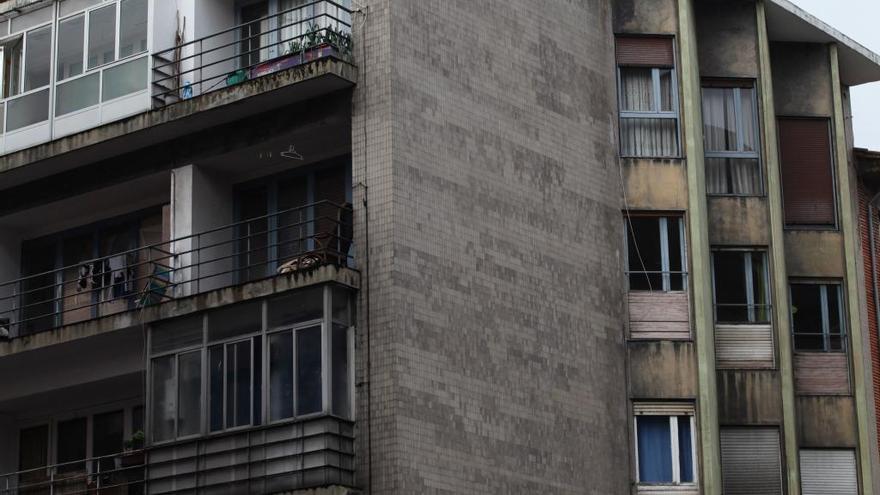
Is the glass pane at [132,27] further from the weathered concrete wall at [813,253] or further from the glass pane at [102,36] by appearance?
the weathered concrete wall at [813,253]

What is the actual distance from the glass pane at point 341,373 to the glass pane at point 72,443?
26.7 feet

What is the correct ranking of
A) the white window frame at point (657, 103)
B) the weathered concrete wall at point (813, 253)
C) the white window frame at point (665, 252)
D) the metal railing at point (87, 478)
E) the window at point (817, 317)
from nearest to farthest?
the metal railing at point (87, 478)
the white window frame at point (665, 252)
the white window frame at point (657, 103)
the window at point (817, 317)
the weathered concrete wall at point (813, 253)

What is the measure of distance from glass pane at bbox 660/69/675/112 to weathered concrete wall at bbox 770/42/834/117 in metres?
2.66

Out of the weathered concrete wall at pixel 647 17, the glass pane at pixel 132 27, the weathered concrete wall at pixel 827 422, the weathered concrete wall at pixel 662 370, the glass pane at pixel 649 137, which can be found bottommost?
the weathered concrete wall at pixel 827 422

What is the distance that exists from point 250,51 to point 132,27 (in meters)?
2.42

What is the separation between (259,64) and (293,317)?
17.0 feet

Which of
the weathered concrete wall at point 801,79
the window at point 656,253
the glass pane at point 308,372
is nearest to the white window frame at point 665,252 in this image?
the window at point 656,253

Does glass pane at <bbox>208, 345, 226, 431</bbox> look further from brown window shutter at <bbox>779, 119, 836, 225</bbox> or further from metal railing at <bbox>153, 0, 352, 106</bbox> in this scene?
brown window shutter at <bbox>779, 119, 836, 225</bbox>

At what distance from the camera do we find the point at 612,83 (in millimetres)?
33438

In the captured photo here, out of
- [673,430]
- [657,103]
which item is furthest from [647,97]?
[673,430]

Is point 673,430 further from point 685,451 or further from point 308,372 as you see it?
point 308,372

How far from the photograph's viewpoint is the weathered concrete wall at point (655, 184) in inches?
1287

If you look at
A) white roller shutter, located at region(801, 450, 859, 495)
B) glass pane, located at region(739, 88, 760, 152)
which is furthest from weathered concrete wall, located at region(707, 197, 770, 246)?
white roller shutter, located at region(801, 450, 859, 495)

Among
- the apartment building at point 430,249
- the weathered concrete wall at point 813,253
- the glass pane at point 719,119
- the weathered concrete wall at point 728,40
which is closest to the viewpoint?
the apartment building at point 430,249
